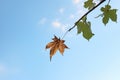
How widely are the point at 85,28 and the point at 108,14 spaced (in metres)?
0.36

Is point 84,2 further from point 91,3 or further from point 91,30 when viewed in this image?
point 91,30

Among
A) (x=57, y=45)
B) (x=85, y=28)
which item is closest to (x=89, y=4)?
(x=85, y=28)

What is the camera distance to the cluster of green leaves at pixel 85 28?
2.54 m

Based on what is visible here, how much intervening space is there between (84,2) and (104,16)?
57 centimetres

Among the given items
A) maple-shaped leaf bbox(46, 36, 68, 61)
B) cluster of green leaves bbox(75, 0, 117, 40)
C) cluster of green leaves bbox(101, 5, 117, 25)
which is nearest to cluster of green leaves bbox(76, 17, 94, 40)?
cluster of green leaves bbox(75, 0, 117, 40)

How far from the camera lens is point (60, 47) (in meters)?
2.85

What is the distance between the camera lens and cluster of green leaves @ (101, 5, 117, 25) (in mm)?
2645

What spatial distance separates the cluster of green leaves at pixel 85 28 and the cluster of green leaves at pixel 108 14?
8.3 inches

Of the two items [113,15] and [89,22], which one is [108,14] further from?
[89,22]

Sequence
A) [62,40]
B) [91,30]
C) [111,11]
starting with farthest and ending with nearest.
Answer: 1. [62,40]
2. [111,11]
3. [91,30]

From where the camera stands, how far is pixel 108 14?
8.82ft

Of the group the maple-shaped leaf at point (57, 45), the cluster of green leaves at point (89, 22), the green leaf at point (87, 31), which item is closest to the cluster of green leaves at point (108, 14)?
the cluster of green leaves at point (89, 22)

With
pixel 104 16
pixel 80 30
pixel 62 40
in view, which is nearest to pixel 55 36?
pixel 62 40

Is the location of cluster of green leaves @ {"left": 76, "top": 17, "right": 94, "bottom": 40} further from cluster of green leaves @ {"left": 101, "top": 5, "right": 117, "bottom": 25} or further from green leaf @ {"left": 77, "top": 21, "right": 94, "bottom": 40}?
cluster of green leaves @ {"left": 101, "top": 5, "right": 117, "bottom": 25}
